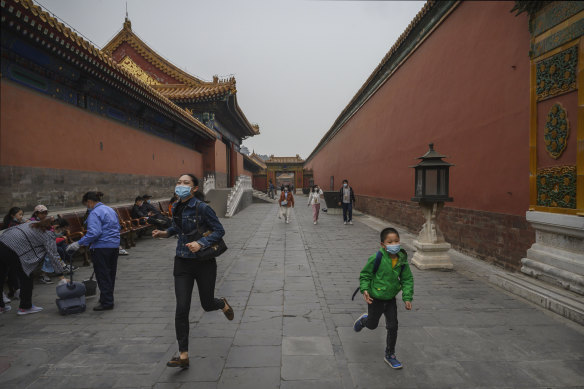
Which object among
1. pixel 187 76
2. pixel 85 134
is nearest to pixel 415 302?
pixel 85 134

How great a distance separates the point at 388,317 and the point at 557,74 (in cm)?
373

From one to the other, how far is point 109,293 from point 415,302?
376 centimetres

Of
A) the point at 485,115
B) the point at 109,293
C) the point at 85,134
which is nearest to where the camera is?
the point at 109,293

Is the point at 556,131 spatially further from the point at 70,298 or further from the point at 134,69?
the point at 134,69

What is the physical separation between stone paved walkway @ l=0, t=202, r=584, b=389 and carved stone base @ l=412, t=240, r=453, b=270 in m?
0.49

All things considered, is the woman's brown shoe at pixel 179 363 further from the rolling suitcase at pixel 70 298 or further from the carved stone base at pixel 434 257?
the carved stone base at pixel 434 257

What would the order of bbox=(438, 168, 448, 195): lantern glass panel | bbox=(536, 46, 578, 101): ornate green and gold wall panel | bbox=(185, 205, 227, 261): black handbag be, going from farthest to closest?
bbox=(438, 168, 448, 195): lantern glass panel
bbox=(536, 46, 578, 101): ornate green and gold wall panel
bbox=(185, 205, 227, 261): black handbag

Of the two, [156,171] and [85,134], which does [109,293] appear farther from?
[156,171]

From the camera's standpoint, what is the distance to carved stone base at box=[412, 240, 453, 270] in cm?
545

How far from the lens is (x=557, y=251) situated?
3867 millimetres

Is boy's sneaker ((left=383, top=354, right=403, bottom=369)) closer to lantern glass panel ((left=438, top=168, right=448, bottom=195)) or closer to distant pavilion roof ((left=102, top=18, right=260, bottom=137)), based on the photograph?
lantern glass panel ((left=438, top=168, right=448, bottom=195))

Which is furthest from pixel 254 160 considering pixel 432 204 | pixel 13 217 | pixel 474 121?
pixel 13 217

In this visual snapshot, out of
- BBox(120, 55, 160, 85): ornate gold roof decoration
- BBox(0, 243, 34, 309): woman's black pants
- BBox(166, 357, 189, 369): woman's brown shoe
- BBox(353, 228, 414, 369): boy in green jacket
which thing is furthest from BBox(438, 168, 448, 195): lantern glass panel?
BBox(120, 55, 160, 85): ornate gold roof decoration

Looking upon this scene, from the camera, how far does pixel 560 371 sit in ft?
8.08
